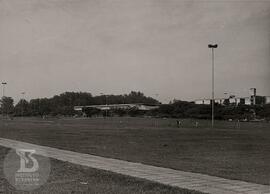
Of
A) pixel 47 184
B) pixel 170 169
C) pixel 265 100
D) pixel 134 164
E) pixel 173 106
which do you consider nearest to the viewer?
pixel 47 184

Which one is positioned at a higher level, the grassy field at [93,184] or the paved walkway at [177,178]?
the paved walkway at [177,178]

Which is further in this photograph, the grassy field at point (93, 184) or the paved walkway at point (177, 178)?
the paved walkway at point (177, 178)

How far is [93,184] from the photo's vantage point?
34.2 ft

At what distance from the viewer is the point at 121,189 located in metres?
9.69

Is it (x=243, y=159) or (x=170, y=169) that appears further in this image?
(x=243, y=159)

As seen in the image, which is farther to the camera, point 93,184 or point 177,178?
point 177,178

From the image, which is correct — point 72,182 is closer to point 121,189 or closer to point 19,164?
point 121,189

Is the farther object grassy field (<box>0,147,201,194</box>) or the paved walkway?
the paved walkway

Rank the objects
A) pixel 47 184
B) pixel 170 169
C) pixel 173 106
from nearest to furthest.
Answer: pixel 47 184 → pixel 170 169 → pixel 173 106

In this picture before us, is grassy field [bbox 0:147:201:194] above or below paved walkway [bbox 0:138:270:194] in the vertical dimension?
below

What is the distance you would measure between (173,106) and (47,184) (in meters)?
143

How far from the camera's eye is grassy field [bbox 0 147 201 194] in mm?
9516

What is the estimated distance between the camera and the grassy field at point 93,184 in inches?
375

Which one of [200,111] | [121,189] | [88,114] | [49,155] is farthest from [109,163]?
[88,114]
